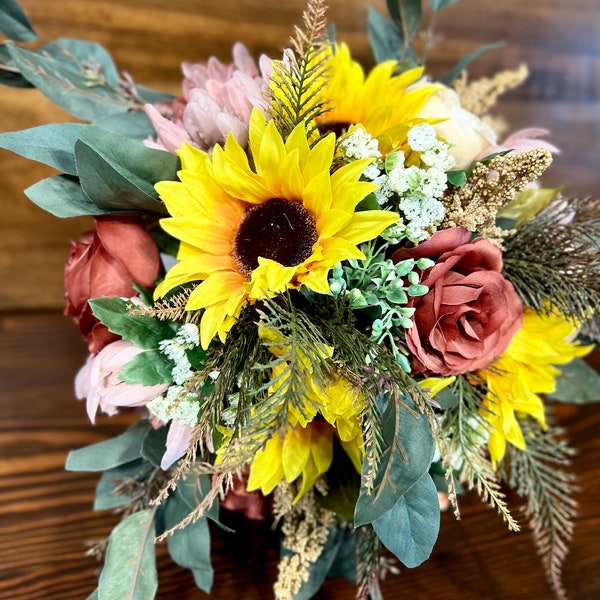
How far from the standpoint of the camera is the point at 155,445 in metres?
0.63

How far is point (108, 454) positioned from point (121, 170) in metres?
0.31

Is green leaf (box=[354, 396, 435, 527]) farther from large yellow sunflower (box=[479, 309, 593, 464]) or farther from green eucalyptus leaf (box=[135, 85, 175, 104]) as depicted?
green eucalyptus leaf (box=[135, 85, 175, 104])

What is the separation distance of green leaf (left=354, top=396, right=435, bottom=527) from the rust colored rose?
274 mm

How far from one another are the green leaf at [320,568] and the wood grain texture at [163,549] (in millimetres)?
63

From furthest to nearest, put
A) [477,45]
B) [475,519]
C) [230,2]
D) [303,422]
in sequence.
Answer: [477,45], [230,2], [475,519], [303,422]

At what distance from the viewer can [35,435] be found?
897mm

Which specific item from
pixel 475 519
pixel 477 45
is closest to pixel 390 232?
pixel 475 519

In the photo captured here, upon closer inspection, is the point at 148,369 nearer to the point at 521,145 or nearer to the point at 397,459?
the point at 397,459

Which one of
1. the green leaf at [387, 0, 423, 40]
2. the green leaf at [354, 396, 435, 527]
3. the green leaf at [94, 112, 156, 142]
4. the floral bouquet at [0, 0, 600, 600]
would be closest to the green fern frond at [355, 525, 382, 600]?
the floral bouquet at [0, 0, 600, 600]

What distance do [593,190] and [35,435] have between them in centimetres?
105

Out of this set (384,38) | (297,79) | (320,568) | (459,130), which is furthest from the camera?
(384,38)

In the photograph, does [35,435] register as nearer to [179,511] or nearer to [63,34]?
[179,511]

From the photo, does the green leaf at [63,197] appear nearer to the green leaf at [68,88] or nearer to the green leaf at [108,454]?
the green leaf at [68,88]

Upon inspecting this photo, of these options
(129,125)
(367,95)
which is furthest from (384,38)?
(129,125)
